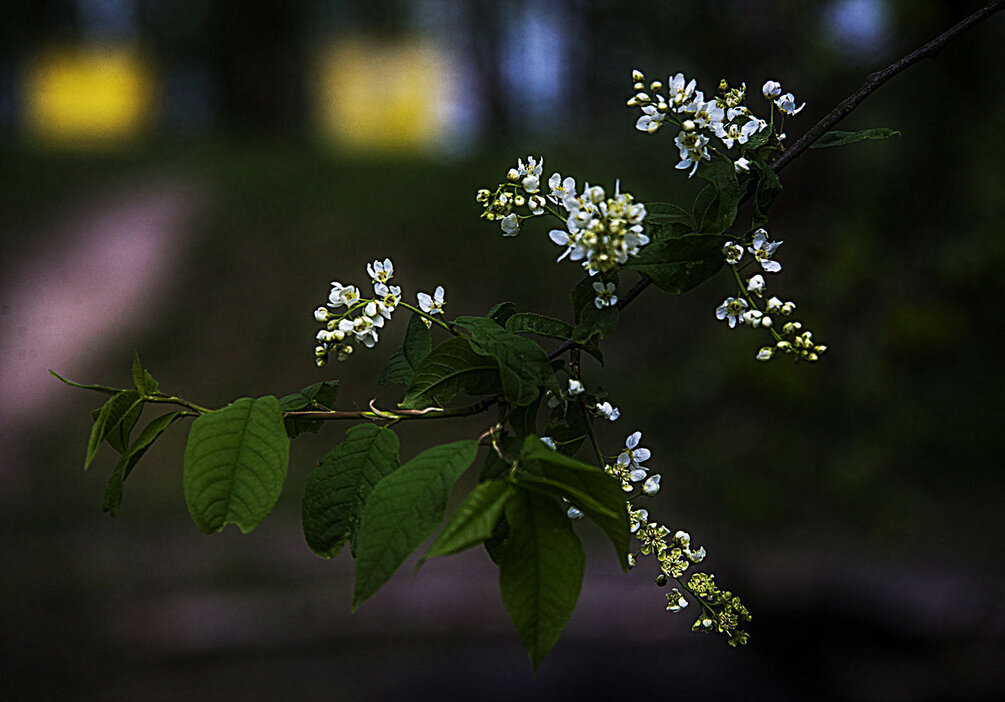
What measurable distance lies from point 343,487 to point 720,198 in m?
0.23

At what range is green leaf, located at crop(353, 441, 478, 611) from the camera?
1.04 feet

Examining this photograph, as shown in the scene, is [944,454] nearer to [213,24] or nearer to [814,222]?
[814,222]

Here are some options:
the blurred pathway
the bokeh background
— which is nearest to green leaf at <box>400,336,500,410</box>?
the bokeh background

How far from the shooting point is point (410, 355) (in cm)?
46

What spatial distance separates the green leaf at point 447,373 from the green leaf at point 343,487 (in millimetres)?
22

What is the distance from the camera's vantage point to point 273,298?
149 inches

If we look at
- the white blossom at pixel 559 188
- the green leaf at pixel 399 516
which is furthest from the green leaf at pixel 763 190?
the green leaf at pixel 399 516

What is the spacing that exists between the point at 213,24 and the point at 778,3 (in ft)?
18.6

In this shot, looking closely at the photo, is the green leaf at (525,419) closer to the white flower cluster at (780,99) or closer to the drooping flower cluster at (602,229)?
the drooping flower cluster at (602,229)

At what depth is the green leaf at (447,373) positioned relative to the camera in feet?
1.32

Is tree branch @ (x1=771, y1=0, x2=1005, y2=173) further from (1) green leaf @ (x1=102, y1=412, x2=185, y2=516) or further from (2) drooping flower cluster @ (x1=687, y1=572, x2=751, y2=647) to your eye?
(1) green leaf @ (x1=102, y1=412, x2=185, y2=516)

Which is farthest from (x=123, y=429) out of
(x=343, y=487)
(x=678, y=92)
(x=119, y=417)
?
(x=678, y=92)

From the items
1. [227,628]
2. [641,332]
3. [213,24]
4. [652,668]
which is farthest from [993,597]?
[213,24]

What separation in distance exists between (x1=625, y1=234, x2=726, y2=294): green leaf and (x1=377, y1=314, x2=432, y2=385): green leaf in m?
0.13
